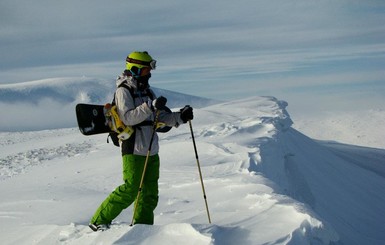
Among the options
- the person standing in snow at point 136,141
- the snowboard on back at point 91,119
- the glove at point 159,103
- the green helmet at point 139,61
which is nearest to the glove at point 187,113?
the person standing in snow at point 136,141

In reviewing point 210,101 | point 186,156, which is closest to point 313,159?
point 186,156

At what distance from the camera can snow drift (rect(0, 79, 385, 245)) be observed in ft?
14.3

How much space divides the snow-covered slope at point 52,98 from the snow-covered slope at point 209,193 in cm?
3717

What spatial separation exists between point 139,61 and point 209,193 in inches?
115

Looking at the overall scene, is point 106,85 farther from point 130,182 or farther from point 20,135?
point 130,182

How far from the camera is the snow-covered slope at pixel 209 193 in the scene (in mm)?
4363

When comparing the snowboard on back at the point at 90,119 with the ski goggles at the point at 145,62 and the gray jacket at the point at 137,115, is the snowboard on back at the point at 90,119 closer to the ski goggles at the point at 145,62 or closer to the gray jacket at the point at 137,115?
the gray jacket at the point at 137,115

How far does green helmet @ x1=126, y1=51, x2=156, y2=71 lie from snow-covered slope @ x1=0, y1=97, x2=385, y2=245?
5.14ft

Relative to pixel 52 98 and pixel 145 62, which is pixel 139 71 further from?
pixel 52 98

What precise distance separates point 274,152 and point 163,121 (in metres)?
7.37

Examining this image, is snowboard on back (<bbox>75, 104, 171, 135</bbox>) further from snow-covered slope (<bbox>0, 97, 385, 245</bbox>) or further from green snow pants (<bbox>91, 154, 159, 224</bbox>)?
snow-covered slope (<bbox>0, 97, 385, 245</bbox>)

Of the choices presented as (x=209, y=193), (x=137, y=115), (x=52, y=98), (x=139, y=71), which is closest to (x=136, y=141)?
(x=137, y=115)

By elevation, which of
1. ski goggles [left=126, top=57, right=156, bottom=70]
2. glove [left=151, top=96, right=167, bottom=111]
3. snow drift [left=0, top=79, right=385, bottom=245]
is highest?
ski goggles [left=126, top=57, right=156, bottom=70]

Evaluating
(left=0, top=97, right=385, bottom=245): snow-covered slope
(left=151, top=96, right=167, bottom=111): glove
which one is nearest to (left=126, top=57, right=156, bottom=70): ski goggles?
(left=151, top=96, right=167, bottom=111): glove
